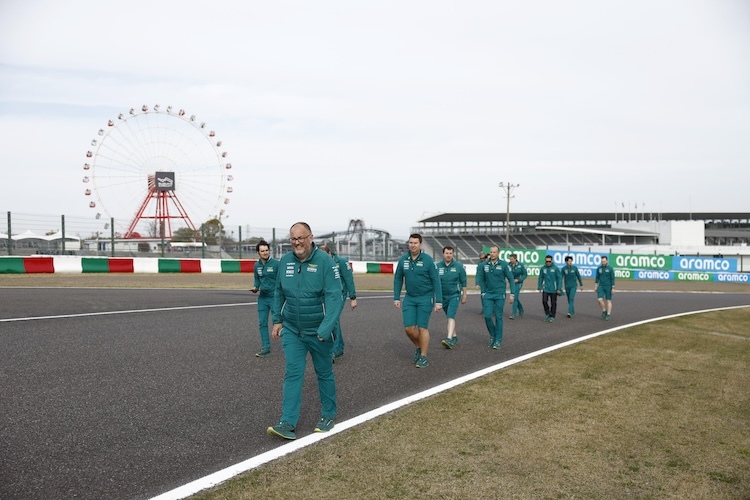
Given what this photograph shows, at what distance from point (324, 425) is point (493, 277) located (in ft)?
18.3

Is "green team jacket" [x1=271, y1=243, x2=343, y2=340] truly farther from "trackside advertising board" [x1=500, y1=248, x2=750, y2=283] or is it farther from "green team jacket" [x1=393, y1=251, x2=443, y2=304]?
"trackside advertising board" [x1=500, y1=248, x2=750, y2=283]

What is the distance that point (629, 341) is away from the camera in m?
10.5

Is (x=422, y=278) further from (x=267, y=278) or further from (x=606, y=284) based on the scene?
(x=606, y=284)

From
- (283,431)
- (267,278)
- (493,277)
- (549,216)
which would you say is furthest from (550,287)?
(549,216)

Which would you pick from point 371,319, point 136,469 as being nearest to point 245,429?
point 136,469

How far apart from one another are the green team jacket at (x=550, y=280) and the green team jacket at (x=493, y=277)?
3.95 meters

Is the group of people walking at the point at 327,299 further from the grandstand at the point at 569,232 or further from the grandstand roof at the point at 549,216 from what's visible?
the grandstand roof at the point at 549,216

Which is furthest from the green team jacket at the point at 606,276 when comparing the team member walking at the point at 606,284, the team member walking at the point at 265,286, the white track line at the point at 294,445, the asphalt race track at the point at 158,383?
the team member walking at the point at 265,286

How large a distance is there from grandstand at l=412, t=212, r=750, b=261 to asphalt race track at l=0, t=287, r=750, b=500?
46.5 metres

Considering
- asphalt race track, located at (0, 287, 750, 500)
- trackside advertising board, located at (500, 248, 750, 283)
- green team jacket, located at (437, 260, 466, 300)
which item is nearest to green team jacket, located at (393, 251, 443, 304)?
asphalt race track, located at (0, 287, 750, 500)

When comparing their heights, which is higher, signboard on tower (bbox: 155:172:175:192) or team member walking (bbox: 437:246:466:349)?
signboard on tower (bbox: 155:172:175:192)

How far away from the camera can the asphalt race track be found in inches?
167

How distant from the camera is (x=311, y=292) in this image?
5.15m

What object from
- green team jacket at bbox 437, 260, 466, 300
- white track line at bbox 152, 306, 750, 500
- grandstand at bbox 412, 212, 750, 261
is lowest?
white track line at bbox 152, 306, 750, 500
